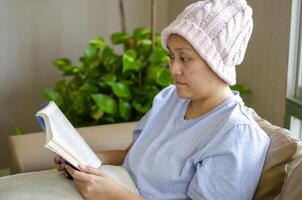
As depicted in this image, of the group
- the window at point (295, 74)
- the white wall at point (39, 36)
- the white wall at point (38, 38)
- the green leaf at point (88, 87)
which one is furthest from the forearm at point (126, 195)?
the white wall at point (38, 38)

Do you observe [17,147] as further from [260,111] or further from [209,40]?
[260,111]

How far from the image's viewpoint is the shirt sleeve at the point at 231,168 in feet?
3.22

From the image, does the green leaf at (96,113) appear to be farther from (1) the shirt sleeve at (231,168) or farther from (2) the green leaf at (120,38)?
(1) the shirt sleeve at (231,168)

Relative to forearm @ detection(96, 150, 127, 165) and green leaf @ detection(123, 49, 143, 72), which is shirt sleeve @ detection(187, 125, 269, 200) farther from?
green leaf @ detection(123, 49, 143, 72)

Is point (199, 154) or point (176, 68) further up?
point (176, 68)

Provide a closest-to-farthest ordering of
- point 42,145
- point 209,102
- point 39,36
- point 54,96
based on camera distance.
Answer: point 209,102
point 42,145
point 54,96
point 39,36

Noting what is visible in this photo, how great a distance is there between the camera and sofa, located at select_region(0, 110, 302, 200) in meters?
0.97

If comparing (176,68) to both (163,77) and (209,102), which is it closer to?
(209,102)

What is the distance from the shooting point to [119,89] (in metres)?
1.99

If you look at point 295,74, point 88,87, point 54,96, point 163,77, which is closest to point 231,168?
point 295,74

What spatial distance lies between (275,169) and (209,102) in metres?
0.24

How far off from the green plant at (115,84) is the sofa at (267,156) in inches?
13.5

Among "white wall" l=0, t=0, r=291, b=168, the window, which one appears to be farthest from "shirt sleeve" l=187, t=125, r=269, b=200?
"white wall" l=0, t=0, r=291, b=168

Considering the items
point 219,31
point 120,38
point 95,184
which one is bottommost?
point 95,184
